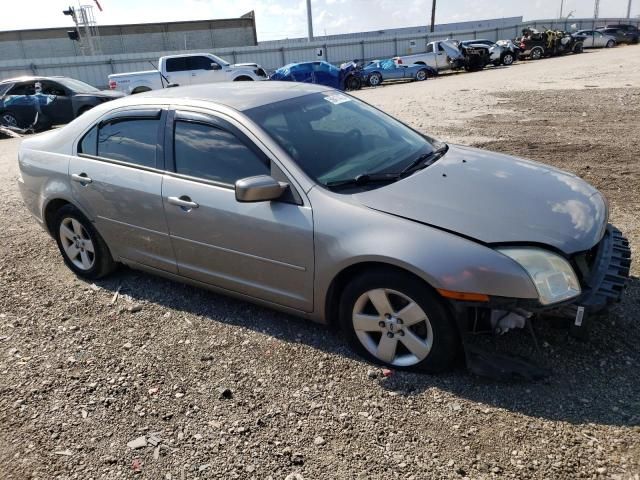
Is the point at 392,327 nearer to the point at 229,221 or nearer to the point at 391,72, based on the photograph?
the point at 229,221

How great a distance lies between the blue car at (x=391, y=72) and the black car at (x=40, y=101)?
1488 cm

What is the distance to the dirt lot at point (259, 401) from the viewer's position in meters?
2.50

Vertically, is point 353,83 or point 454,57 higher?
point 454,57

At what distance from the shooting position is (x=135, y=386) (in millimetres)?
3225

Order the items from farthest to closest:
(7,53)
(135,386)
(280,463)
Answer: (7,53), (135,386), (280,463)

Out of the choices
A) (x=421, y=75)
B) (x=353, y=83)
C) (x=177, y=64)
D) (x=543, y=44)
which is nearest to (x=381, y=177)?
(x=177, y=64)

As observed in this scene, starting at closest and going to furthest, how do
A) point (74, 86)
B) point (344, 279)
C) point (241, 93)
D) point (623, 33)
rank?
point (344, 279) → point (241, 93) → point (74, 86) → point (623, 33)

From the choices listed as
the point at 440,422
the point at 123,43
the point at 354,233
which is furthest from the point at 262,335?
the point at 123,43

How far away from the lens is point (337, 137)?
370cm

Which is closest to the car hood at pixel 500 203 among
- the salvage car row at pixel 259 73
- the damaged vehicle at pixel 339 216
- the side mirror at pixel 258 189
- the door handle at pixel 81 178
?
the damaged vehicle at pixel 339 216

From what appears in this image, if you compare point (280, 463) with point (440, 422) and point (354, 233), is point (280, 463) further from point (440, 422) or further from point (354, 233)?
point (354, 233)

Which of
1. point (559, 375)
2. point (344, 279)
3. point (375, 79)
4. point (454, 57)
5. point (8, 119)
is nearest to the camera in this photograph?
point (559, 375)

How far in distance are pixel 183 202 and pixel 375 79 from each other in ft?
82.8

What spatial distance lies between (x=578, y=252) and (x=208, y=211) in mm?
2245
